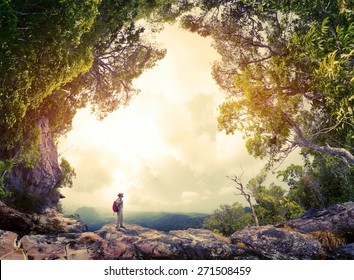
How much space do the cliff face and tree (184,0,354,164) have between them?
367 cm

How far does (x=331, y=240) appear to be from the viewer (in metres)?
9.76

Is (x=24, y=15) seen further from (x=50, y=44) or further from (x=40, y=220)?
(x=40, y=220)

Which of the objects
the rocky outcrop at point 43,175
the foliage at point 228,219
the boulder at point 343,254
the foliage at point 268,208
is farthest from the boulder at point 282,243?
the foliage at point 228,219

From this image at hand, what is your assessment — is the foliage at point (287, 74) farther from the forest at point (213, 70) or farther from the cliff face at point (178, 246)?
the cliff face at point (178, 246)

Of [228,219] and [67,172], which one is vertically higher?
[67,172]

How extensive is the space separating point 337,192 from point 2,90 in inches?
1481

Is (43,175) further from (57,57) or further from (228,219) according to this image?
→ (228,219)

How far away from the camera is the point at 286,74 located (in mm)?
10859

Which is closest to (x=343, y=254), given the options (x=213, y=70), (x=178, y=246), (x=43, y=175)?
(x=178, y=246)

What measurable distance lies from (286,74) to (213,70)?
5223 millimetres

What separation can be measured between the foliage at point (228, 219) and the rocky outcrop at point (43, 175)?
30419 millimetres

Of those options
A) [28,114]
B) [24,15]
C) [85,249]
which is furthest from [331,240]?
[28,114]

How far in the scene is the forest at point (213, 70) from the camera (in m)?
6.63

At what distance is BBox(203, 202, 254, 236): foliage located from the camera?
3809 centimetres
